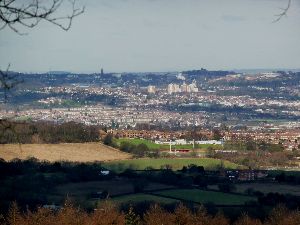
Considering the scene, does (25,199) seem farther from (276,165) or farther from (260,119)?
(260,119)

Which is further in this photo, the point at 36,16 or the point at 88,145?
the point at 88,145

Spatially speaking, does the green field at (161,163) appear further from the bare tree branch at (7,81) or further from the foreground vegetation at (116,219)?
the bare tree branch at (7,81)

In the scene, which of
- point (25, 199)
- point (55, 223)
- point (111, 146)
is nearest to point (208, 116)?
point (111, 146)

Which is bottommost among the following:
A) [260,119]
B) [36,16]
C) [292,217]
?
[260,119]

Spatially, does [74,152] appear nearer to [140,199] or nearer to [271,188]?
[271,188]

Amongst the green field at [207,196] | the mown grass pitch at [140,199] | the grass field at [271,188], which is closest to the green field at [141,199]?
the mown grass pitch at [140,199]

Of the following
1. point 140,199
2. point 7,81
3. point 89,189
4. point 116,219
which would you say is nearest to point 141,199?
point 140,199
